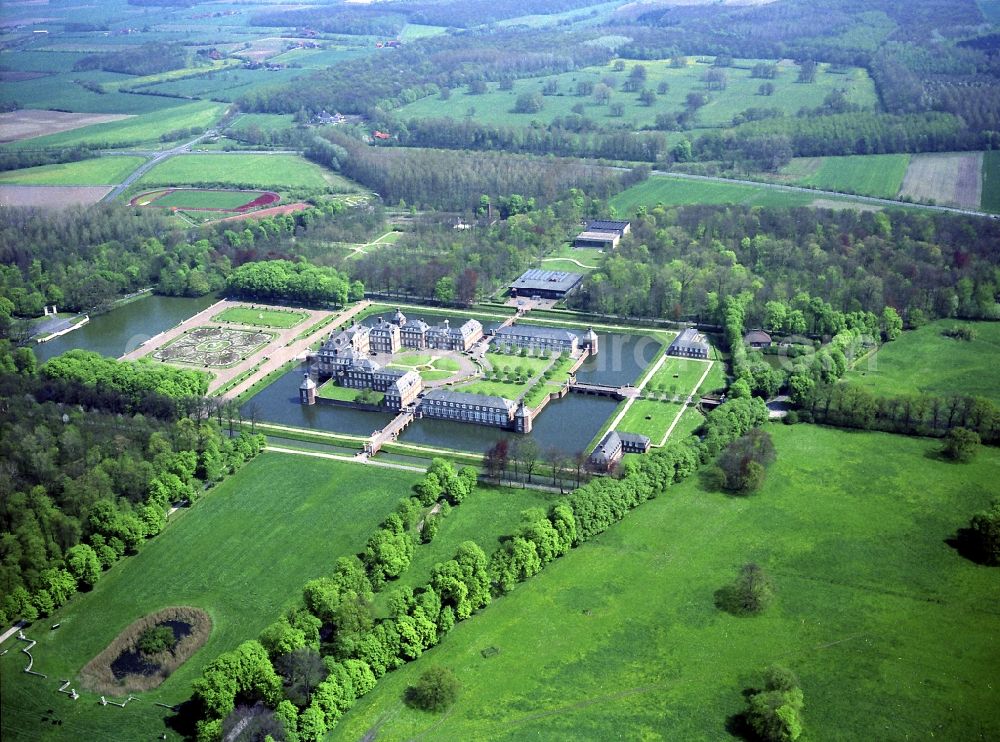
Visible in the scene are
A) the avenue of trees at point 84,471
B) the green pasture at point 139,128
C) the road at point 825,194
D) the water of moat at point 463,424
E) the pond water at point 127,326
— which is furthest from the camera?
the green pasture at point 139,128

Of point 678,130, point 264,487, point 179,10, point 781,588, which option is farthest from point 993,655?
point 179,10

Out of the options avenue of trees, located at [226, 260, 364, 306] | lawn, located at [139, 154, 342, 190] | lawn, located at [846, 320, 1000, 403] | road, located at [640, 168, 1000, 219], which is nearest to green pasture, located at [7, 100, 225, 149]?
lawn, located at [139, 154, 342, 190]

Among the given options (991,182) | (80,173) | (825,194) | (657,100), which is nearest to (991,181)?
(991,182)

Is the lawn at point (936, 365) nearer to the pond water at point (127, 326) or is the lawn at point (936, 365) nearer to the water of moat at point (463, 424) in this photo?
the water of moat at point (463, 424)

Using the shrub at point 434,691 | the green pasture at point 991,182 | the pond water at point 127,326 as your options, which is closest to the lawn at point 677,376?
the shrub at point 434,691

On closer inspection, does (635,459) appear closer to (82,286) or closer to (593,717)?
(593,717)
